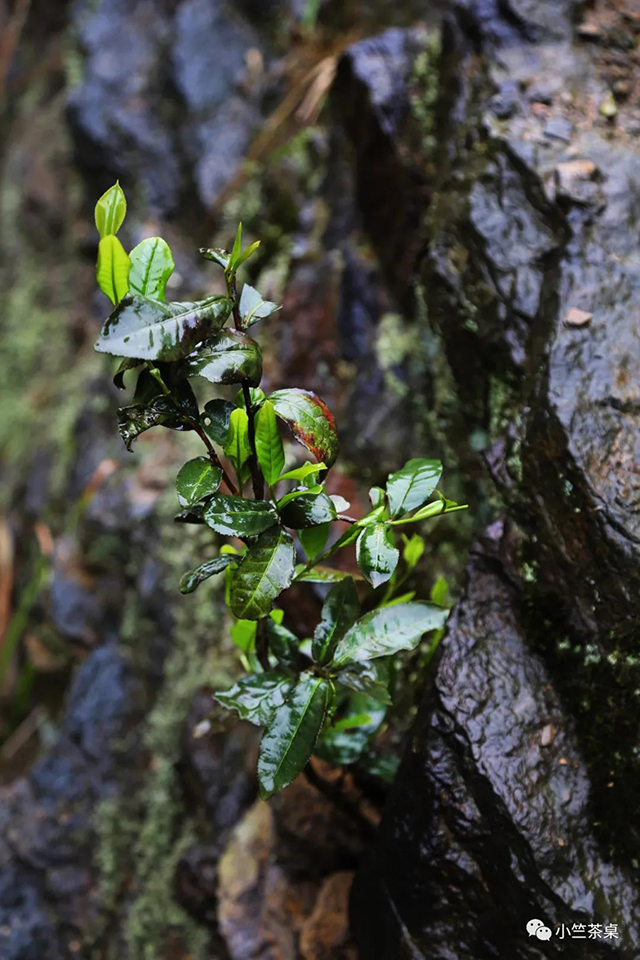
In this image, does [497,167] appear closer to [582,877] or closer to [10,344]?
[582,877]

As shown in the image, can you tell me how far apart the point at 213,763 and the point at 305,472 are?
1341 millimetres

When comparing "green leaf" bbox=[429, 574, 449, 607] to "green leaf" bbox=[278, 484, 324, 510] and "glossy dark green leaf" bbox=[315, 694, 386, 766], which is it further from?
"green leaf" bbox=[278, 484, 324, 510]

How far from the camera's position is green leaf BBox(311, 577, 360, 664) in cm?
130

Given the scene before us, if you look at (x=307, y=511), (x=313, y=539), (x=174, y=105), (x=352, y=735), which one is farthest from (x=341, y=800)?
(x=174, y=105)

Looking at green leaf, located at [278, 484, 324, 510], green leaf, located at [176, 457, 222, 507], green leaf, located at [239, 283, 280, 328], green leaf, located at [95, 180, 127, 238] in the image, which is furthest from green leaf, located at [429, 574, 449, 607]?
green leaf, located at [95, 180, 127, 238]

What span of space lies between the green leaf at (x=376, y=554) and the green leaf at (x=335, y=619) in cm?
16

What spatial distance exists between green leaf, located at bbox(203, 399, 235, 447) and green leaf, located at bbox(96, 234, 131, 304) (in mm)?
227

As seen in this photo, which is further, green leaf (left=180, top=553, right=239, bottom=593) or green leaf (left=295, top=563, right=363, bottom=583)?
green leaf (left=295, top=563, right=363, bottom=583)

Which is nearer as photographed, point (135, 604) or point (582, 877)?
point (582, 877)

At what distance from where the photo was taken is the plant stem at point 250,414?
1097 millimetres

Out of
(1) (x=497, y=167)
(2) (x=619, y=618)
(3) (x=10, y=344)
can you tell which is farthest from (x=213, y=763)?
(3) (x=10, y=344)

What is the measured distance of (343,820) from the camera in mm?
1739

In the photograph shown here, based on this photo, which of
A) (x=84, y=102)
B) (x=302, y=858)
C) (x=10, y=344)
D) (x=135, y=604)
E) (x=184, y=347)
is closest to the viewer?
(x=184, y=347)

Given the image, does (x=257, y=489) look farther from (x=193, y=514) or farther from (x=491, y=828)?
(x=491, y=828)
